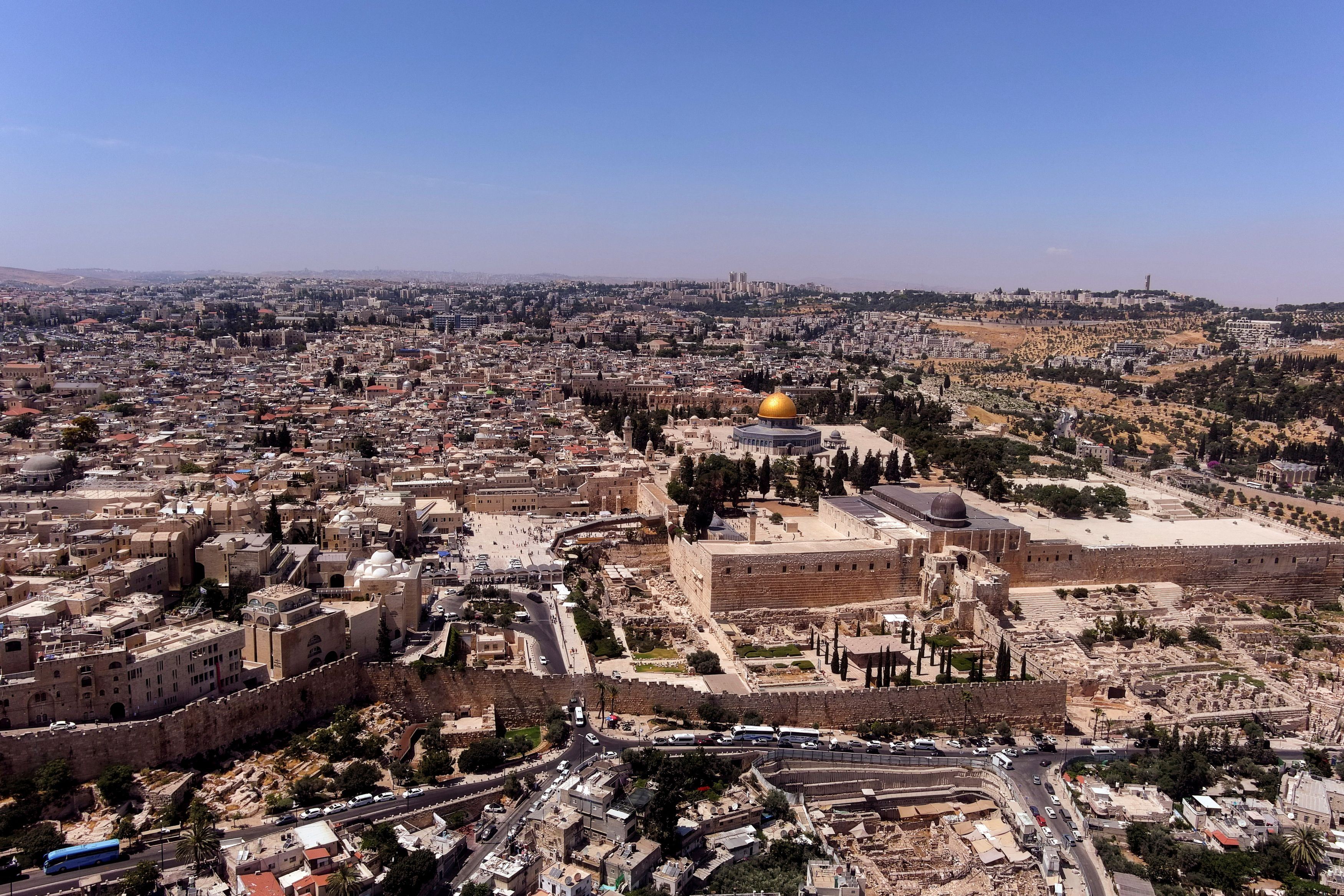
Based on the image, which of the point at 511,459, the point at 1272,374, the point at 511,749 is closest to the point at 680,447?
the point at 511,459

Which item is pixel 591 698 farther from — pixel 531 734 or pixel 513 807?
pixel 513 807

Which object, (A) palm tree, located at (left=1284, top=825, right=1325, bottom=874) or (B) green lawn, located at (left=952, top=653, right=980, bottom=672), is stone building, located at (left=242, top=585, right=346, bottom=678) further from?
(A) palm tree, located at (left=1284, top=825, right=1325, bottom=874)

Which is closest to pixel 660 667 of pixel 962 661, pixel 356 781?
pixel 962 661

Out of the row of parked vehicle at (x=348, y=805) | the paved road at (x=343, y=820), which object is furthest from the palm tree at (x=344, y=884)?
the row of parked vehicle at (x=348, y=805)

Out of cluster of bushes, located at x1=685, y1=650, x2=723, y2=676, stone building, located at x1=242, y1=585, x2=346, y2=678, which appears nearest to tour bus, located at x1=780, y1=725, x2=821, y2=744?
cluster of bushes, located at x1=685, y1=650, x2=723, y2=676

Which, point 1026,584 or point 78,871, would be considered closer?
point 78,871

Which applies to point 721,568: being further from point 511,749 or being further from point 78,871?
point 78,871

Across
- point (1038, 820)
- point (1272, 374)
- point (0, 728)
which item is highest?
point (1272, 374)
